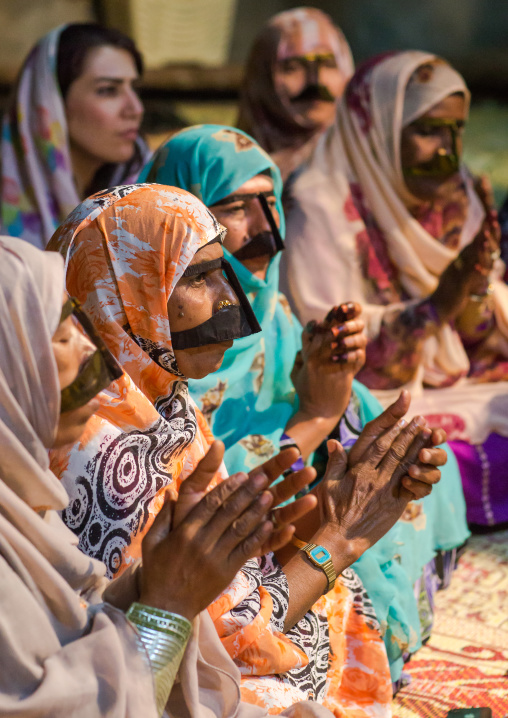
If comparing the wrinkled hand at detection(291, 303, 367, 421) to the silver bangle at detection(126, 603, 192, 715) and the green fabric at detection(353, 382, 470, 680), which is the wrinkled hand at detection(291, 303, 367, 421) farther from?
the silver bangle at detection(126, 603, 192, 715)

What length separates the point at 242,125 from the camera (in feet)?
14.2

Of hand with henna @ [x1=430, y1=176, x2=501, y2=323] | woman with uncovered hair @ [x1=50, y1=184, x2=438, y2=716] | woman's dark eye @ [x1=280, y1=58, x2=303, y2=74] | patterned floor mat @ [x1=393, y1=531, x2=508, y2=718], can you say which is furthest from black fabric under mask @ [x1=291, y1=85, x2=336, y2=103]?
woman with uncovered hair @ [x1=50, y1=184, x2=438, y2=716]

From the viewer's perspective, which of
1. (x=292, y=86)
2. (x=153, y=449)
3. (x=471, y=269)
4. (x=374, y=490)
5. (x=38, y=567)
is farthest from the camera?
(x=292, y=86)

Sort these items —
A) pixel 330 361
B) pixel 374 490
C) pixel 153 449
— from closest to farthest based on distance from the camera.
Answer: pixel 153 449 → pixel 374 490 → pixel 330 361

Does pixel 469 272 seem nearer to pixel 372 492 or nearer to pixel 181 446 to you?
pixel 372 492

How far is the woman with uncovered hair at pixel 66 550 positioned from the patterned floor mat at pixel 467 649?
0.99 m

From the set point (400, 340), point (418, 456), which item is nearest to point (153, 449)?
point (418, 456)

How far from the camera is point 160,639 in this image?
3.44 feet

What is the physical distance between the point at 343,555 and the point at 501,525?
62.8 inches

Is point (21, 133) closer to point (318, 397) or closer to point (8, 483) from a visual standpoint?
point (318, 397)

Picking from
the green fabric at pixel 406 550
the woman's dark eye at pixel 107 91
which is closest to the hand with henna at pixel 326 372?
the green fabric at pixel 406 550

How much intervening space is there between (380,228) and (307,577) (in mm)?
1910

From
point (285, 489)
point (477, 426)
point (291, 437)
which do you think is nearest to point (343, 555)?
point (285, 489)

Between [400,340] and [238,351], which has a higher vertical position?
[238,351]
